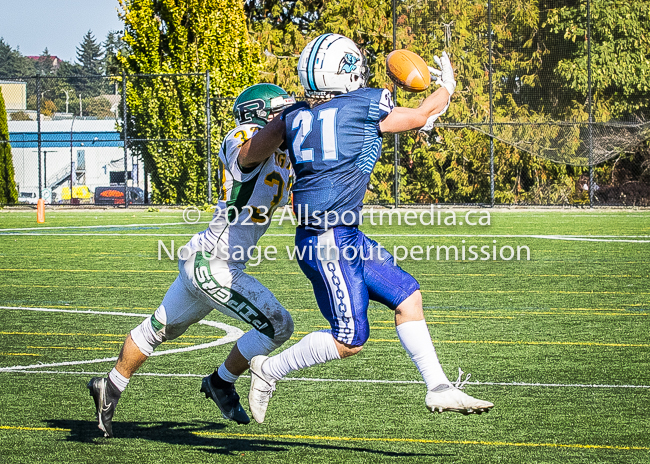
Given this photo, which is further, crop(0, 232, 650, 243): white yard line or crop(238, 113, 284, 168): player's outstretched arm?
crop(0, 232, 650, 243): white yard line

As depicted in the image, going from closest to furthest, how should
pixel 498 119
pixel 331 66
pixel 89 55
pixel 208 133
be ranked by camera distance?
pixel 331 66, pixel 208 133, pixel 498 119, pixel 89 55

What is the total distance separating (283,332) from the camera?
4.48 meters

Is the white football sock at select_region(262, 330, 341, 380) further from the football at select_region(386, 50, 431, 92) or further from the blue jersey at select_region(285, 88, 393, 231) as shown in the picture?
the football at select_region(386, 50, 431, 92)

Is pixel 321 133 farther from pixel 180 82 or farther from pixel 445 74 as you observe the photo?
pixel 180 82

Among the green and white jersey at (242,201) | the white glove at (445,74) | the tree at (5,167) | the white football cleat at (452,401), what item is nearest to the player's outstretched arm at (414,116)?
the white glove at (445,74)

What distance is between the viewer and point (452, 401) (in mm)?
3896

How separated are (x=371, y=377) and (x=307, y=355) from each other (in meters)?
1.69

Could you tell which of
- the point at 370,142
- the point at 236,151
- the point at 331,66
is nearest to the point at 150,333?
the point at 236,151

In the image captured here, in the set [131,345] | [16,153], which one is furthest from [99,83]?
[131,345]

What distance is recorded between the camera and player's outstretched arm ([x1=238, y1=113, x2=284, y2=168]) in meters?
4.09

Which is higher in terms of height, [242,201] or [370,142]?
[370,142]

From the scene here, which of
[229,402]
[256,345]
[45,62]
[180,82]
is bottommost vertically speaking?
[229,402]

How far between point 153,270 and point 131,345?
24.3 feet

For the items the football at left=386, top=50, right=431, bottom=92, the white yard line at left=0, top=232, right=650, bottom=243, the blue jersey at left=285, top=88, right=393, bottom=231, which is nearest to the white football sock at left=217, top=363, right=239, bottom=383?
the blue jersey at left=285, top=88, right=393, bottom=231
